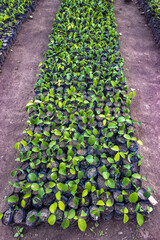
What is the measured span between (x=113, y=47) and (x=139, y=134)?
257cm

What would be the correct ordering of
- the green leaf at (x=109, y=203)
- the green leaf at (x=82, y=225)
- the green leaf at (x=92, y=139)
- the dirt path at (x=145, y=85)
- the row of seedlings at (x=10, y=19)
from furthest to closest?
the row of seedlings at (x=10, y=19)
the dirt path at (x=145, y=85)
the green leaf at (x=92, y=139)
the green leaf at (x=109, y=203)
the green leaf at (x=82, y=225)

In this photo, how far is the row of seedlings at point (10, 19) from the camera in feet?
17.6

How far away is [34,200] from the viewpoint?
7.39 feet

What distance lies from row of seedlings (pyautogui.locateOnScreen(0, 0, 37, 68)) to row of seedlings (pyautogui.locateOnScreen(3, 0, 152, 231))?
2.16 metres

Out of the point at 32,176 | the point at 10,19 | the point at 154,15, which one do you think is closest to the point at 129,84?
the point at 32,176

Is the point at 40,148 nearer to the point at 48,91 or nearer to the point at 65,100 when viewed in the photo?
the point at 65,100

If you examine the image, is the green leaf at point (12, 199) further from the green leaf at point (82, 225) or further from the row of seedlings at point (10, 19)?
the row of seedlings at point (10, 19)

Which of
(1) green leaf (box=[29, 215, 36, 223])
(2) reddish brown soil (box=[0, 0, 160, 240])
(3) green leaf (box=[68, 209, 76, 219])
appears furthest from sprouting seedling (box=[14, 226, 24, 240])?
(3) green leaf (box=[68, 209, 76, 219])

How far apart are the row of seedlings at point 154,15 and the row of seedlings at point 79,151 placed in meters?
3.10

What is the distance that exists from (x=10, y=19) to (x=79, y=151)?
5984 millimetres

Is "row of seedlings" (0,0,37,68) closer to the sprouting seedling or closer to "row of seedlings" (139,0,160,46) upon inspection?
the sprouting seedling

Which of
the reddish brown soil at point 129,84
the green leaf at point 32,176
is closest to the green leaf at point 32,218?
the reddish brown soil at point 129,84

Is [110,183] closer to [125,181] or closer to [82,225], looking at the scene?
[125,181]

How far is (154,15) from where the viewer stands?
272 inches
